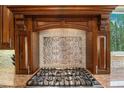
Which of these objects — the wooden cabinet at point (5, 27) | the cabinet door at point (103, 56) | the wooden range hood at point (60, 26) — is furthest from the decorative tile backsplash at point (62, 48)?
the wooden cabinet at point (5, 27)

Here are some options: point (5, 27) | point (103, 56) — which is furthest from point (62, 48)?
point (5, 27)

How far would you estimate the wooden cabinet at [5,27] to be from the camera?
6.48 feet

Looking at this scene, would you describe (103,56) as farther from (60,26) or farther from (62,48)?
(60,26)

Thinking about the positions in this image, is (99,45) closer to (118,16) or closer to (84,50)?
(84,50)

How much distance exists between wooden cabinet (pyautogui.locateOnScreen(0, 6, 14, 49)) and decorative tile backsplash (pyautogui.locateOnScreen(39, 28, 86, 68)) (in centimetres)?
33

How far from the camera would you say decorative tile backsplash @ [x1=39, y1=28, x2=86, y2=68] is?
2129 millimetres

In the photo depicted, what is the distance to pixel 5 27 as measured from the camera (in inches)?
78.3

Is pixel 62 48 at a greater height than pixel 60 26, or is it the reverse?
pixel 60 26

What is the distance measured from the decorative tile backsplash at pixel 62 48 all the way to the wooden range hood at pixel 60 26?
52 millimetres

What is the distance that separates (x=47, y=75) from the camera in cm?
189

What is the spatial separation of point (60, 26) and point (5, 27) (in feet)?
1.70

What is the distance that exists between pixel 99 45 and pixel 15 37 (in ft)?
2.62

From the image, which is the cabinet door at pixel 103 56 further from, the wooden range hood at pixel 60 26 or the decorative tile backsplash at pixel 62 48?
the decorative tile backsplash at pixel 62 48

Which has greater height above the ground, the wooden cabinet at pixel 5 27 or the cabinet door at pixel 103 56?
the wooden cabinet at pixel 5 27
